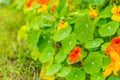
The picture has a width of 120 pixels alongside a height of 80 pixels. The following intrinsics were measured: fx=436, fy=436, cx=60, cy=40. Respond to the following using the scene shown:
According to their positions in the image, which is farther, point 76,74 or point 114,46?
point 76,74

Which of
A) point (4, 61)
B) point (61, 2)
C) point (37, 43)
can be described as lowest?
point (4, 61)

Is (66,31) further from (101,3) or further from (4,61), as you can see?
(4,61)

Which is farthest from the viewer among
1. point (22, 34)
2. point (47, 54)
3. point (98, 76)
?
point (22, 34)

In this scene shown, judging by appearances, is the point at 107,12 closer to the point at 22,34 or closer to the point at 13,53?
the point at 22,34

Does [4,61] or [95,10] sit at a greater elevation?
[95,10]

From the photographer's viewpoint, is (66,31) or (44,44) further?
(44,44)

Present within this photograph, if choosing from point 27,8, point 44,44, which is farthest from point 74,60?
point 27,8

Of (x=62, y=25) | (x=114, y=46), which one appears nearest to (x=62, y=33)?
(x=62, y=25)
